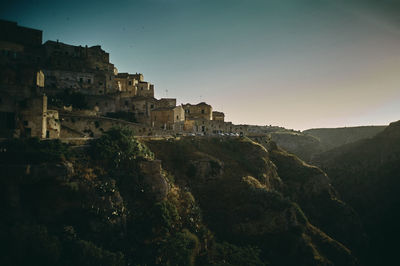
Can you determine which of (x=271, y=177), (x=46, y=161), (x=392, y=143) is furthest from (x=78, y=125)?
(x=392, y=143)

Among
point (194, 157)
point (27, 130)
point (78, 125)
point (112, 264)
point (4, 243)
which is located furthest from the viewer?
point (194, 157)

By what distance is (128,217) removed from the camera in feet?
87.1

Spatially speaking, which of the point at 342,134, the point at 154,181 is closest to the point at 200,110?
the point at 154,181

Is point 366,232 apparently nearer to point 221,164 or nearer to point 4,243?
point 221,164

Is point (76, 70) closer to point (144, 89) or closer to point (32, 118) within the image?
point (144, 89)

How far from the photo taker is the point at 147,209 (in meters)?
28.3

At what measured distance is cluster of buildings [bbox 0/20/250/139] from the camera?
30.4 m

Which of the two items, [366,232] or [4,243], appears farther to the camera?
[366,232]

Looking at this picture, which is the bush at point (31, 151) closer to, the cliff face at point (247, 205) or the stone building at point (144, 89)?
the cliff face at point (247, 205)

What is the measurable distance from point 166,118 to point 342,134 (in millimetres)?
111593

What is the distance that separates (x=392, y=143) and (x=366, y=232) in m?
39.8

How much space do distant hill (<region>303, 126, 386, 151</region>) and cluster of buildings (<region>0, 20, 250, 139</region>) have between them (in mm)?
81669

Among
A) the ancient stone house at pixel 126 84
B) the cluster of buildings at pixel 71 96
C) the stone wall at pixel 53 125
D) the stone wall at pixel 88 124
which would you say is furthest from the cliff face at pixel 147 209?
the ancient stone house at pixel 126 84

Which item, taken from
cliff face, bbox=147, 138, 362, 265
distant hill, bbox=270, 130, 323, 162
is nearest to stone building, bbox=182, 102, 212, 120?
cliff face, bbox=147, 138, 362, 265
